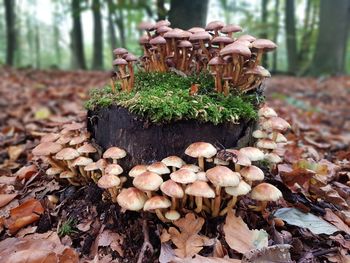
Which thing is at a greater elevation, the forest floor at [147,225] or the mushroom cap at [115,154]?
the mushroom cap at [115,154]

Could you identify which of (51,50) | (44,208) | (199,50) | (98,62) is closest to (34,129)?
(44,208)

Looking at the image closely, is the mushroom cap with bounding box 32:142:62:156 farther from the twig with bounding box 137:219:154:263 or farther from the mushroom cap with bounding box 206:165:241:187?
the mushroom cap with bounding box 206:165:241:187

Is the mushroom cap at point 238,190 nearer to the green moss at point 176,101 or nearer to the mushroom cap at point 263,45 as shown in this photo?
the green moss at point 176,101

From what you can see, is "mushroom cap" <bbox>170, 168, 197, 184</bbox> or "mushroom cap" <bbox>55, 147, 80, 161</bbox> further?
"mushroom cap" <bbox>55, 147, 80, 161</bbox>

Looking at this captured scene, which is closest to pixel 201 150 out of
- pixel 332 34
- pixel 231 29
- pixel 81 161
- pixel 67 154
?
pixel 81 161

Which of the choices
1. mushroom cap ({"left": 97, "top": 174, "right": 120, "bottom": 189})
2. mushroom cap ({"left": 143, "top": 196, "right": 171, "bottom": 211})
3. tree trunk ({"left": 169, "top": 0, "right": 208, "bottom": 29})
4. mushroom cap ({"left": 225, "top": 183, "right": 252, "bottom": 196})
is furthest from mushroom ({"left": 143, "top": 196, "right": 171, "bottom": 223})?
tree trunk ({"left": 169, "top": 0, "right": 208, "bottom": 29})

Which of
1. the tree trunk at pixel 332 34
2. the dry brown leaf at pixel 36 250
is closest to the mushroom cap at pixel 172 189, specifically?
the dry brown leaf at pixel 36 250
